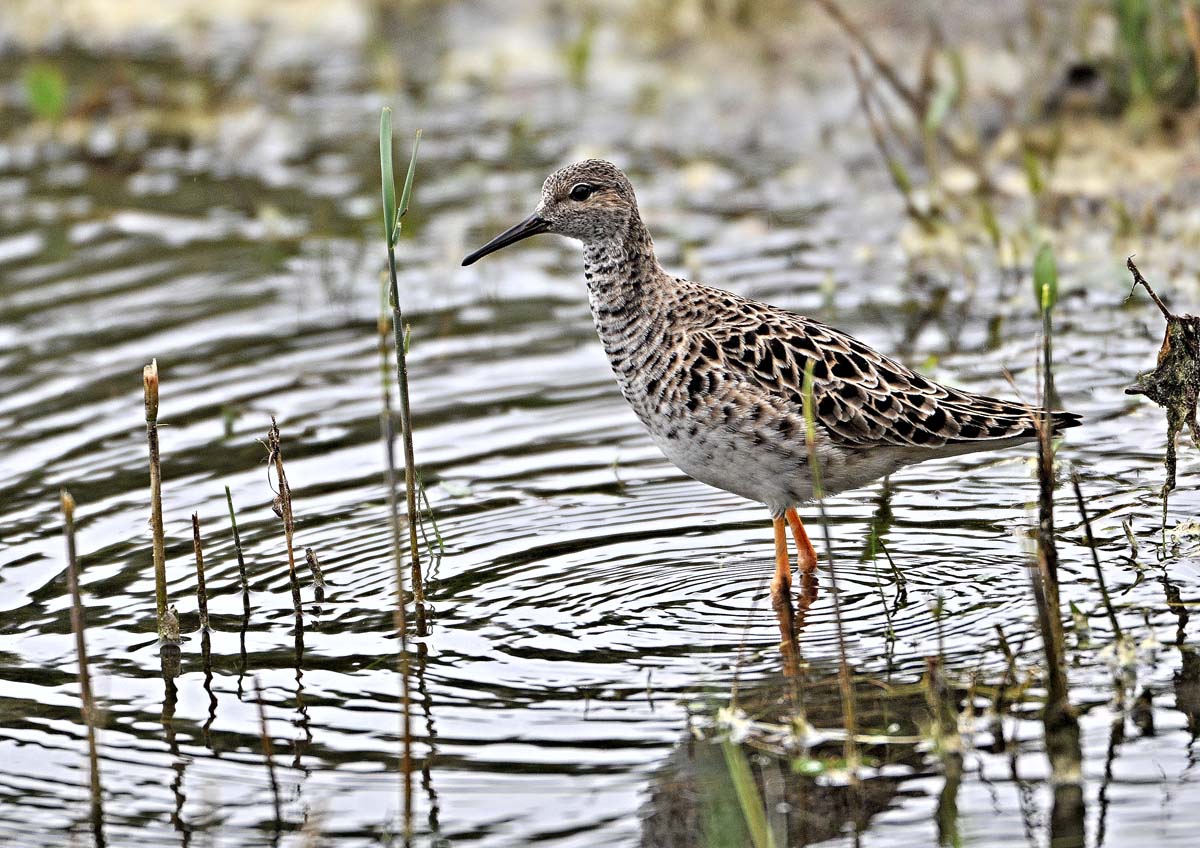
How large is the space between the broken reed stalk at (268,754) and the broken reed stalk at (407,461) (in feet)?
1.30

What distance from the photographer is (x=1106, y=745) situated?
517cm

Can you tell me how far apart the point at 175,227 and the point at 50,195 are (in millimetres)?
1388

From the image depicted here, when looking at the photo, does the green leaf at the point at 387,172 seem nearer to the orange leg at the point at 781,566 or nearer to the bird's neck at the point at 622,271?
the bird's neck at the point at 622,271

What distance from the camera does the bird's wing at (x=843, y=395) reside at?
6.56 m

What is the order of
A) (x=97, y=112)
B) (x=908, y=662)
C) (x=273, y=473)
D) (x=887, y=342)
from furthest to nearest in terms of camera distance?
1. (x=97, y=112)
2. (x=887, y=342)
3. (x=273, y=473)
4. (x=908, y=662)

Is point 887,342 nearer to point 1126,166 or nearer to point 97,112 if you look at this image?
point 1126,166

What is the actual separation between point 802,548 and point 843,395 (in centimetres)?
84

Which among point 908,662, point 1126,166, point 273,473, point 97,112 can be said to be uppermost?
point 97,112

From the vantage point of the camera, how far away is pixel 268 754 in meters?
5.57

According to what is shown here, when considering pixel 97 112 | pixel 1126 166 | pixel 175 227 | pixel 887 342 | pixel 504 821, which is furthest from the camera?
pixel 97 112

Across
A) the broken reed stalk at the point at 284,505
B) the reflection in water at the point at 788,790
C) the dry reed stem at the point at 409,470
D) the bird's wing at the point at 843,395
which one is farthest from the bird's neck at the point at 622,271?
the reflection in water at the point at 788,790

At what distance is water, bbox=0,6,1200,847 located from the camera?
5.27m

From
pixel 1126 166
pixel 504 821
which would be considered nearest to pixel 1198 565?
pixel 504 821

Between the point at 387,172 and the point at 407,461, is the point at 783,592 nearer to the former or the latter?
the point at 407,461
